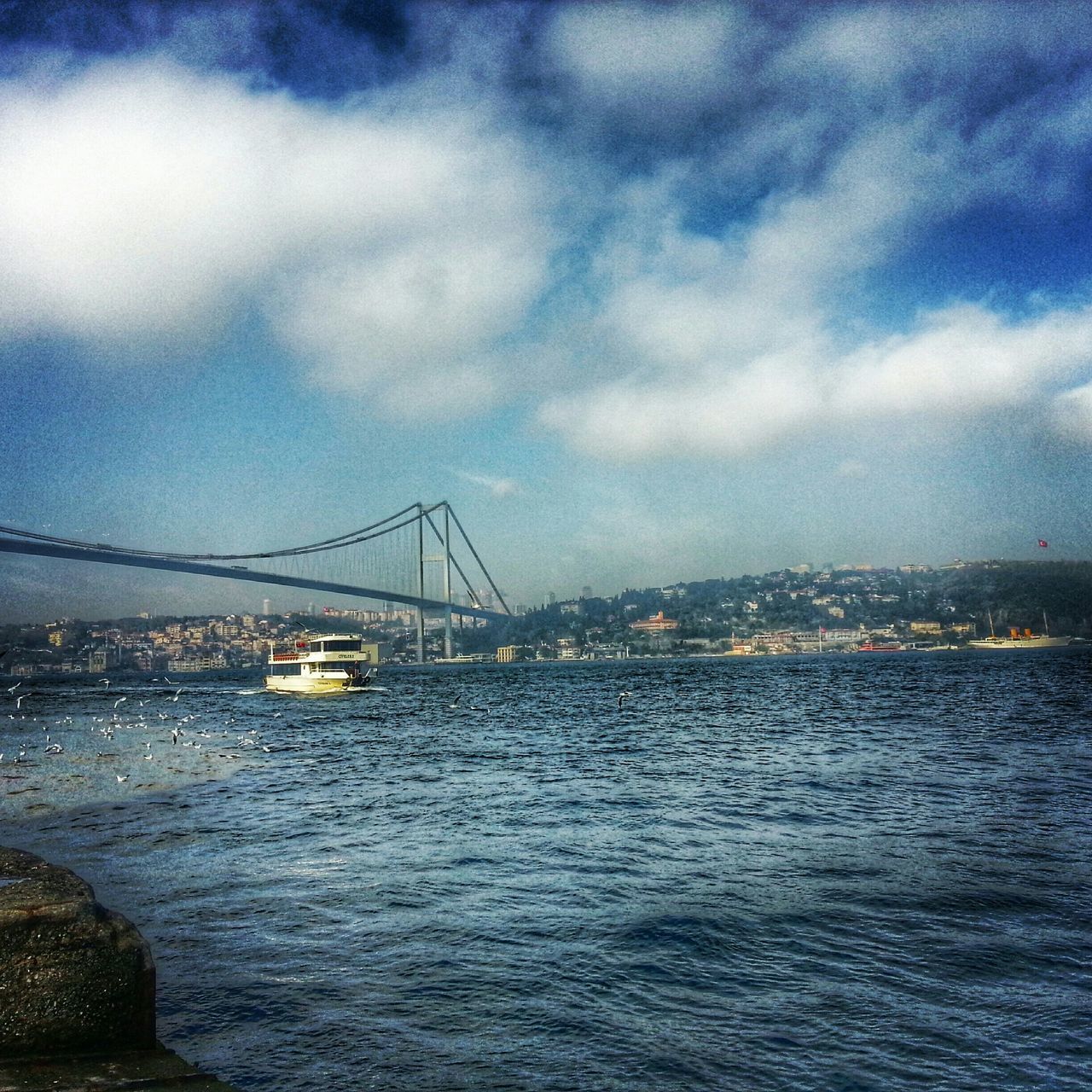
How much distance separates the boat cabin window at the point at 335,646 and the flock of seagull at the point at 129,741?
12.7 metres

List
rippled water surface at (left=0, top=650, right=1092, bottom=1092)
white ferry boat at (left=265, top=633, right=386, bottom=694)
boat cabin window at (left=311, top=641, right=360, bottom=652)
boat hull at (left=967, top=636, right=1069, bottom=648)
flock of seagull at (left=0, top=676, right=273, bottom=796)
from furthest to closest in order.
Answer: boat hull at (left=967, top=636, right=1069, bottom=648) → boat cabin window at (left=311, top=641, right=360, bottom=652) → white ferry boat at (left=265, top=633, right=386, bottom=694) → flock of seagull at (left=0, top=676, right=273, bottom=796) → rippled water surface at (left=0, top=650, right=1092, bottom=1092)

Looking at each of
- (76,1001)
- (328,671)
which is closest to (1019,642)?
(328,671)

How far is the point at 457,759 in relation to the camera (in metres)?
20.1

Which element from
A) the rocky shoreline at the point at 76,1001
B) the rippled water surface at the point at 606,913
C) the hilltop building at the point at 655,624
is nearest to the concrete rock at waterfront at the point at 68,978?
the rocky shoreline at the point at 76,1001

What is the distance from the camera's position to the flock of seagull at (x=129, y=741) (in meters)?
19.0

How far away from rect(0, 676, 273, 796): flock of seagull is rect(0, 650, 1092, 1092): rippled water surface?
694mm

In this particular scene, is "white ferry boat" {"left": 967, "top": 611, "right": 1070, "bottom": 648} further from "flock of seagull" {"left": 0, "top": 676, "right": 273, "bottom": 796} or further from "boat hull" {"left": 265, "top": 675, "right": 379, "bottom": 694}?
"flock of seagull" {"left": 0, "top": 676, "right": 273, "bottom": 796}

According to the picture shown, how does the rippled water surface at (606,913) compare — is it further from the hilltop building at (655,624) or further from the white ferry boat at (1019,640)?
the hilltop building at (655,624)

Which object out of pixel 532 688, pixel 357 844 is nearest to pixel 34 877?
pixel 357 844

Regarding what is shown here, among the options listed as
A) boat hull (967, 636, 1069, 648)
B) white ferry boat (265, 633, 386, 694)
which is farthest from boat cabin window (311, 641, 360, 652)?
boat hull (967, 636, 1069, 648)

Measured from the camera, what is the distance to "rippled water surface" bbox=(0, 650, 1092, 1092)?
4.69m

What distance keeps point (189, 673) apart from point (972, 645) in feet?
420

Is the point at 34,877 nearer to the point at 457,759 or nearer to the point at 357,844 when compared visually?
the point at 357,844

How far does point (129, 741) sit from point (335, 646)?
2802cm
